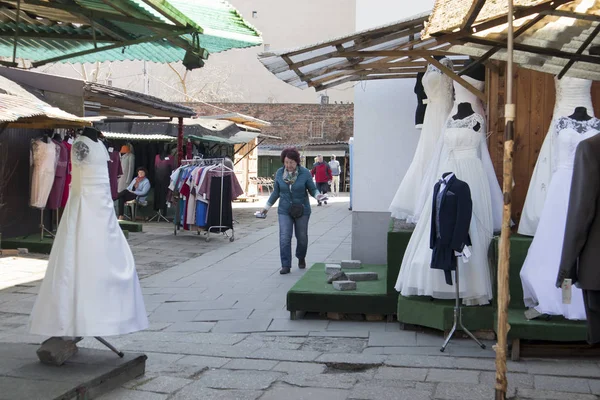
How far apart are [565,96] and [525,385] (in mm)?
2541

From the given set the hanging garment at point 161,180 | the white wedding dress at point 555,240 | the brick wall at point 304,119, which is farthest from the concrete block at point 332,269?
the brick wall at point 304,119

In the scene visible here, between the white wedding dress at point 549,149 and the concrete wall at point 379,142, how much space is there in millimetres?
3457

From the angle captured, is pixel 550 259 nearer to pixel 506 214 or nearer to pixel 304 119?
pixel 506 214

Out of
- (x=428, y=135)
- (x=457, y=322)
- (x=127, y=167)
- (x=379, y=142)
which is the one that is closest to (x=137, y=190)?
(x=127, y=167)

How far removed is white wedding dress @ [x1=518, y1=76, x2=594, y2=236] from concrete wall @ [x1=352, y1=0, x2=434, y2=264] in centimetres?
346

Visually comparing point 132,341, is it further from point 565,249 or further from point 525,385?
point 565,249

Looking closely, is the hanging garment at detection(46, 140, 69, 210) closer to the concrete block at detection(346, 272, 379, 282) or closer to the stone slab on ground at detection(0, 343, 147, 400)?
the concrete block at detection(346, 272, 379, 282)

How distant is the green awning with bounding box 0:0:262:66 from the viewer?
194 inches

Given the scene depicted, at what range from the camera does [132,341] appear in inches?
267

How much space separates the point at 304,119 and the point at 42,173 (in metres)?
23.6

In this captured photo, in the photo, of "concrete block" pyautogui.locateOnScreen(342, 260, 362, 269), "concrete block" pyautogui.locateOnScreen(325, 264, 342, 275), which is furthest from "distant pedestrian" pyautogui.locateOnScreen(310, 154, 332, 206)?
"concrete block" pyautogui.locateOnScreen(325, 264, 342, 275)

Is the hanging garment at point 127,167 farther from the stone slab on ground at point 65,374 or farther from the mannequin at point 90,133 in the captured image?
the mannequin at point 90,133

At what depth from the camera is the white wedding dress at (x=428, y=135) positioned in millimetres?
7672

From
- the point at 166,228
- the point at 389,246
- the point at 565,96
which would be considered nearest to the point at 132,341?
the point at 389,246
